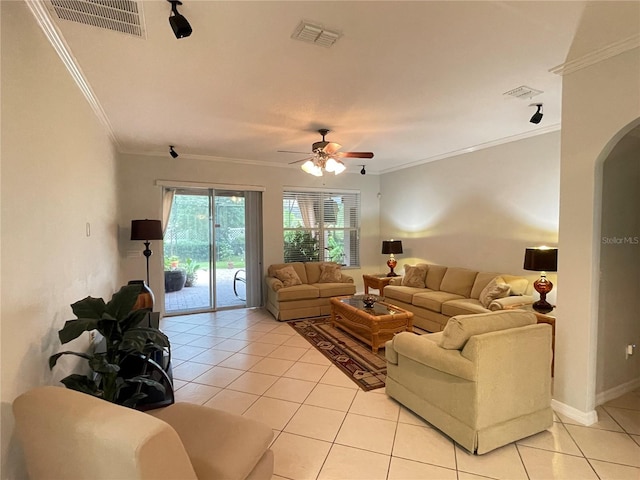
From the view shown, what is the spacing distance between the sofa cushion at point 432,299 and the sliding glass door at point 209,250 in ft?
9.86

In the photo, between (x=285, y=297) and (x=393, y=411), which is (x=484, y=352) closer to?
(x=393, y=411)

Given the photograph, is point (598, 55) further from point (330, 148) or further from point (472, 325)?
point (330, 148)

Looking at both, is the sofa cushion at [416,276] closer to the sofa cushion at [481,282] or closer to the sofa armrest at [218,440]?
the sofa cushion at [481,282]

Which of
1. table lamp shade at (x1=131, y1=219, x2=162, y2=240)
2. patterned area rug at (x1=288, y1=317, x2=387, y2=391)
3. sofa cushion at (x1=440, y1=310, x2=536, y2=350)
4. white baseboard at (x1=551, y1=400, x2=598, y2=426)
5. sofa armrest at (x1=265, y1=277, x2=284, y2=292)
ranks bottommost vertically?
patterned area rug at (x1=288, y1=317, x2=387, y2=391)

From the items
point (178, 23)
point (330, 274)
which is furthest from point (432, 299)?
point (178, 23)

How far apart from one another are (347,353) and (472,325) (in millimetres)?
2038

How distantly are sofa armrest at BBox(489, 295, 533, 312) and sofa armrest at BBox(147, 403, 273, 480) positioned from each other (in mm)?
3134

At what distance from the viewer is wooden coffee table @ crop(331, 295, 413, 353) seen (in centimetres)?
400

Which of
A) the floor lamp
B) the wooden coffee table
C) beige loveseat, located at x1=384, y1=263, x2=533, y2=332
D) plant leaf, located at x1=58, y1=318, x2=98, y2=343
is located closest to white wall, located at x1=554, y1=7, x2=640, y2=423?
beige loveseat, located at x1=384, y1=263, x2=533, y2=332

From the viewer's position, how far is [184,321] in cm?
553

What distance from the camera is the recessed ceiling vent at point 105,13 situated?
1.86 metres

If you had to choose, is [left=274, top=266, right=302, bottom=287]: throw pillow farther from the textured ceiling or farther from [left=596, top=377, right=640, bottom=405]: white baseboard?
[left=596, top=377, right=640, bottom=405]: white baseboard

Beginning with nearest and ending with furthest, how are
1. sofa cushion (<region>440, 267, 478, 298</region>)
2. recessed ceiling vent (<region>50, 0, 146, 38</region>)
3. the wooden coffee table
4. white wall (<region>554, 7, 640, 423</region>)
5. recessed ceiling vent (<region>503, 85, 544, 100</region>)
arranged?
recessed ceiling vent (<region>50, 0, 146, 38</region>), white wall (<region>554, 7, 640, 423</region>), recessed ceiling vent (<region>503, 85, 544, 100</region>), the wooden coffee table, sofa cushion (<region>440, 267, 478, 298</region>)

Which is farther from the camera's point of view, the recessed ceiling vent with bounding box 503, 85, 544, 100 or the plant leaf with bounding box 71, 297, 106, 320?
the recessed ceiling vent with bounding box 503, 85, 544, 100
